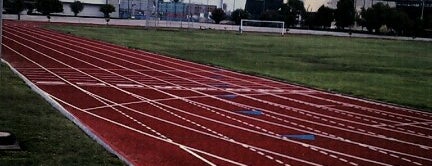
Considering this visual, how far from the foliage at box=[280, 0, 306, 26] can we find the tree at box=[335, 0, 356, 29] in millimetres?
5371

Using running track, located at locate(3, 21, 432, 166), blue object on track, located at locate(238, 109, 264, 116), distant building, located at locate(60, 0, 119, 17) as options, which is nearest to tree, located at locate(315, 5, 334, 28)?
distant building, located at locate(60, 0, 119, 17)

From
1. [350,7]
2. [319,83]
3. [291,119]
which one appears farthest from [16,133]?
[350,7]

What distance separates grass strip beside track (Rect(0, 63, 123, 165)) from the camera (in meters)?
6.86

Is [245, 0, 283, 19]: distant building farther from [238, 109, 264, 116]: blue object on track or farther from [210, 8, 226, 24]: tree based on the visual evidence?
[238, 109, 264, 116]: blue object on track

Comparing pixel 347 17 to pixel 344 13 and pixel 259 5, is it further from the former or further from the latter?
pixel 259 5

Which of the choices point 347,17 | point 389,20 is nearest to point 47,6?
point 347,17

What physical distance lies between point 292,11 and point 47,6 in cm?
2805

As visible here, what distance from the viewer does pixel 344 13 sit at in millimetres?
65625

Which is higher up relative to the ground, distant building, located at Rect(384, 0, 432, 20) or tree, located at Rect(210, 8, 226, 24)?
distant building, located at Rect(384, 0, 432, 20)

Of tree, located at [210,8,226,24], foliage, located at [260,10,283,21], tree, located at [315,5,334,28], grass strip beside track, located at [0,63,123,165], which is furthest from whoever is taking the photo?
tree, located at [210,8,226,24]

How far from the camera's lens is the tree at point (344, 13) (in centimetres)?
6450

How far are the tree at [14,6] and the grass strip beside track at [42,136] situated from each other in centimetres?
4532

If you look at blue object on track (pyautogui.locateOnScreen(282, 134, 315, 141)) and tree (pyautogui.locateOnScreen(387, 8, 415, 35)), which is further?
tree (pyautogui.locateOnScreen(387, 8, 415, 35))

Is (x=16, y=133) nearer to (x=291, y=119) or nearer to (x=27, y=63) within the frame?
(x=291, y=119)
